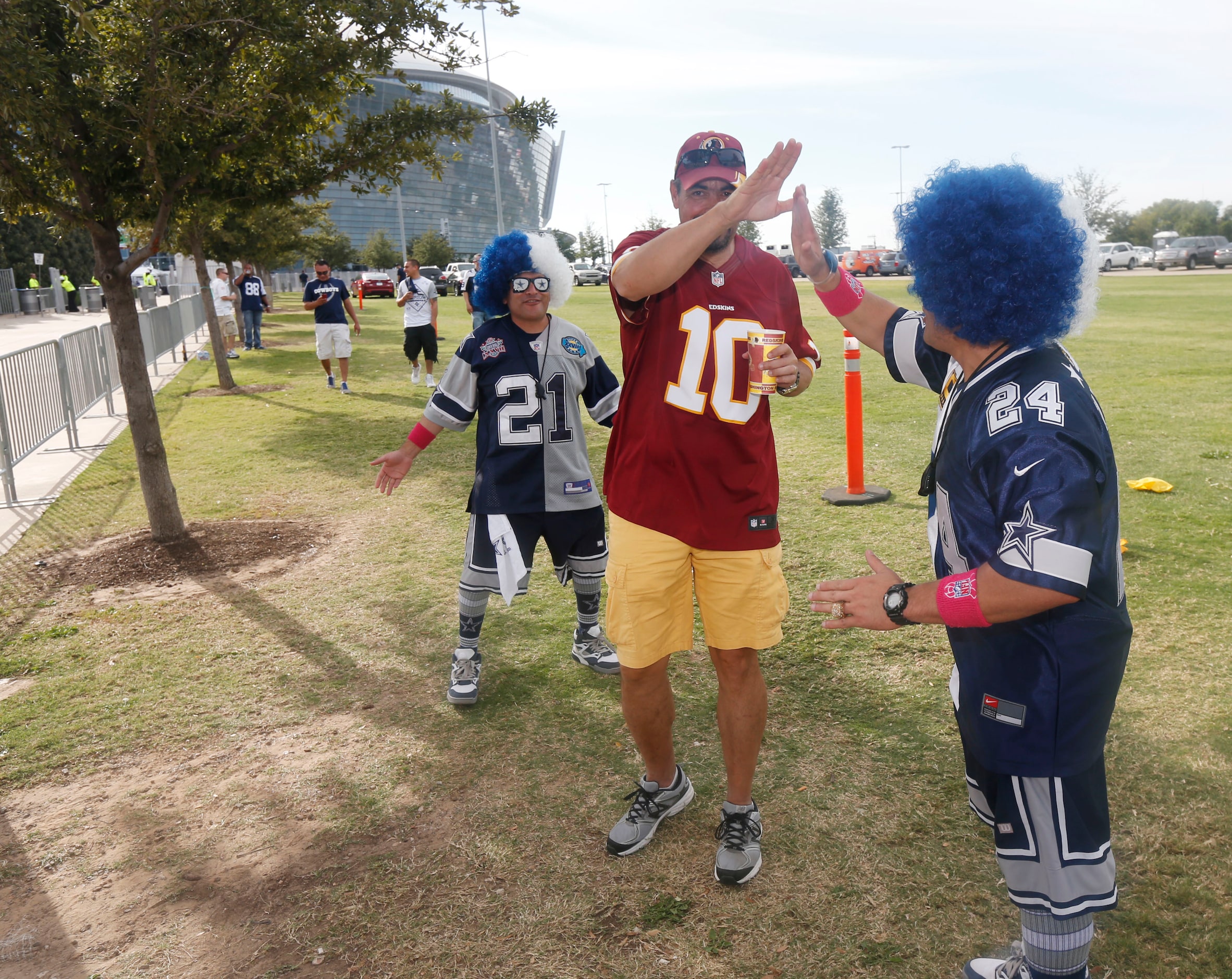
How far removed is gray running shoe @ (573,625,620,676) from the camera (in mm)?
4629

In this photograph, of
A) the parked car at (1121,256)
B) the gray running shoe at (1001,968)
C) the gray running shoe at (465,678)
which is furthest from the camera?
the parked car at (1121,256)

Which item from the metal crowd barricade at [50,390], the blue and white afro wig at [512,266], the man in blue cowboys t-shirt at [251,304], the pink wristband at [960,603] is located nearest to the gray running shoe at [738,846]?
the pink wristband at [960,603]

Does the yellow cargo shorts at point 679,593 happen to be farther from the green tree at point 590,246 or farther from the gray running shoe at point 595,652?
the green tree at point 590,246

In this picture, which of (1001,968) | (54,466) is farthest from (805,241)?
(54,466)

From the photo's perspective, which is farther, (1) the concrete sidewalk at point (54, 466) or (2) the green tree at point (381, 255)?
(2) the green tree at point (381, 255)

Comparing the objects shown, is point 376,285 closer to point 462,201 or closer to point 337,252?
point 337,252

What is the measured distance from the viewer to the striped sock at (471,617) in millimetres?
4461

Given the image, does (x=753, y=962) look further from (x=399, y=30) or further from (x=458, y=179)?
(x=458, y=179)

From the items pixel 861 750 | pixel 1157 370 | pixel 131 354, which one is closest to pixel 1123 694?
pixel 861 750

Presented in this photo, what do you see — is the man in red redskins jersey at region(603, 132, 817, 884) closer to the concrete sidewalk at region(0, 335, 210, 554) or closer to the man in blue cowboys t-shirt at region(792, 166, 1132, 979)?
the man in blue cowboys t-shirt at region(792, 166, 1132, 979)

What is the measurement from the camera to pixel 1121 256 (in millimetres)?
51000

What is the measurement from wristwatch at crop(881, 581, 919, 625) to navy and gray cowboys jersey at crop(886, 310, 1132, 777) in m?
0.16

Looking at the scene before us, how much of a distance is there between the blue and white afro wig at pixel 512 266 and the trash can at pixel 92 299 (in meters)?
45.9

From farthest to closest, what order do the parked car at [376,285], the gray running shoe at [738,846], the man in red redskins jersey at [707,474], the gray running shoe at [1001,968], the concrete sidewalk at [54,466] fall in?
the parked car at [376,285] → the concrete sidewalk at [54,466] → the gray running shoe at [738,846] → the man in red redskins jersey at [707,474] → the gray running shoe at [1001,968]
